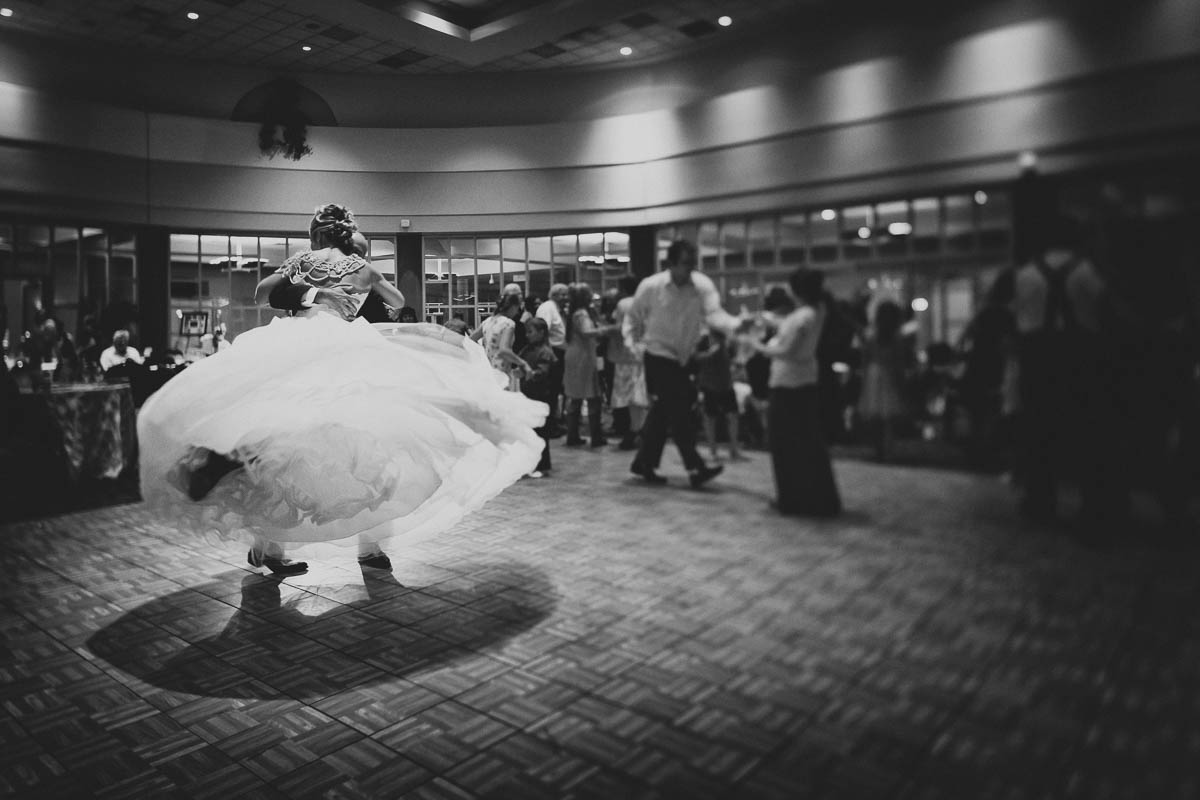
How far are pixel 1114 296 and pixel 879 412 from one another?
1.13 ft

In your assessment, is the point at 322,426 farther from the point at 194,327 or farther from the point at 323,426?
the point at 194,327

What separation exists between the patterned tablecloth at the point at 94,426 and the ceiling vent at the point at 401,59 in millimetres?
3958

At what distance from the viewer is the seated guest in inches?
163

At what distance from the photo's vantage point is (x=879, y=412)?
105cm

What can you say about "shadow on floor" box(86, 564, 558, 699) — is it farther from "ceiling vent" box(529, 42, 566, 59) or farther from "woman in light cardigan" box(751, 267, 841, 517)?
"ceiling vent" box(529, 42, 566, 59)

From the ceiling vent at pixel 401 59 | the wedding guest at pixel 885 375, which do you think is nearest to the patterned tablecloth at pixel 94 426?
the ceiling vent at pixel 401 59

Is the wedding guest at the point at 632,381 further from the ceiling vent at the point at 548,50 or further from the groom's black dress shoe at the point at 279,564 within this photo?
the groom's black dress shoe at the point at 279,564

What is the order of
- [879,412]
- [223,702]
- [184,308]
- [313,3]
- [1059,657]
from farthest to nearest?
1. [184,308]
2. [223,702]
3. [313,3]
4. [879,412]
5. [1059,657]

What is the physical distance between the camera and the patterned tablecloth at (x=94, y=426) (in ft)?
15.3

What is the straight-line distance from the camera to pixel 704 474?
58.3 inches

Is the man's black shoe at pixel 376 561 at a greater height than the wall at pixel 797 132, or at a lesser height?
lesser

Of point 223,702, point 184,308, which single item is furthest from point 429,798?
point 184,308

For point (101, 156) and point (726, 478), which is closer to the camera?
point (726, 478)

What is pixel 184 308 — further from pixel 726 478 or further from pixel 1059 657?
pixel 1059 657
